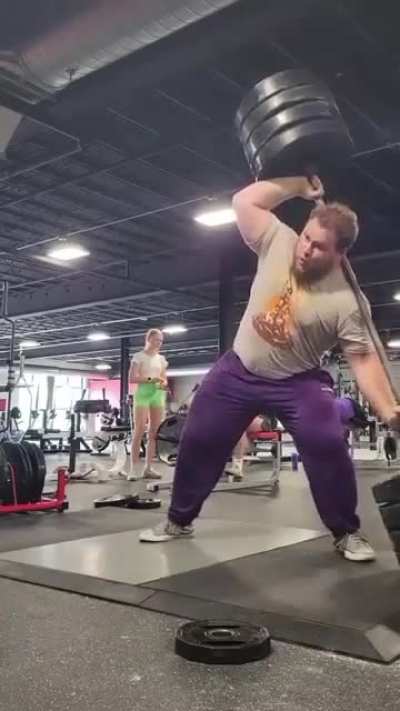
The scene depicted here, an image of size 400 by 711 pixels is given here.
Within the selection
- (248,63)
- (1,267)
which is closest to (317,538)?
A: (248,63)

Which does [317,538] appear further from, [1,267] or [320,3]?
[1,267]

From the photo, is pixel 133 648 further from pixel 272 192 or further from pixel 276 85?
pixel 276 85

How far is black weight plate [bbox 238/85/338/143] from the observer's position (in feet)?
6.02

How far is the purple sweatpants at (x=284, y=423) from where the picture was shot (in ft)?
6.58

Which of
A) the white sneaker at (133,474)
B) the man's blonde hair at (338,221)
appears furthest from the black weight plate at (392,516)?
the white sneaker at (133,474)

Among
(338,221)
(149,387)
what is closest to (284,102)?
(338,221)

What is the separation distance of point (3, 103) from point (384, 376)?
9.42 ft

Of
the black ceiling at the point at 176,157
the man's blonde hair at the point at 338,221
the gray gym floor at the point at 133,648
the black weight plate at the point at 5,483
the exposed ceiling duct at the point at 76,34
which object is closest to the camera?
the gray gym floor at the point at 133,648

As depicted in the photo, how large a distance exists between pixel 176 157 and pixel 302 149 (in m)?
3.79

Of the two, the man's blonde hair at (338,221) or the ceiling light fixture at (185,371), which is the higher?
the ceiling light fixture at (185,371)

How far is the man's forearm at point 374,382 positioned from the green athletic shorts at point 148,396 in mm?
2987

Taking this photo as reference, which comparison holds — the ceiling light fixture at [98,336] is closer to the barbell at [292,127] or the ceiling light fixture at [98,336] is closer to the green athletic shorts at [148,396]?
the green athletic shorts at [148,396]

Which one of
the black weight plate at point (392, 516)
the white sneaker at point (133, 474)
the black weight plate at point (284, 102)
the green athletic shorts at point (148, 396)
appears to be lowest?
the white sneaker at point (133, 474)

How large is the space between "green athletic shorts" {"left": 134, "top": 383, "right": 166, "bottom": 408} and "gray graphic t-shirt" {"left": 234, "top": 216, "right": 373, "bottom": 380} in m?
2.77
